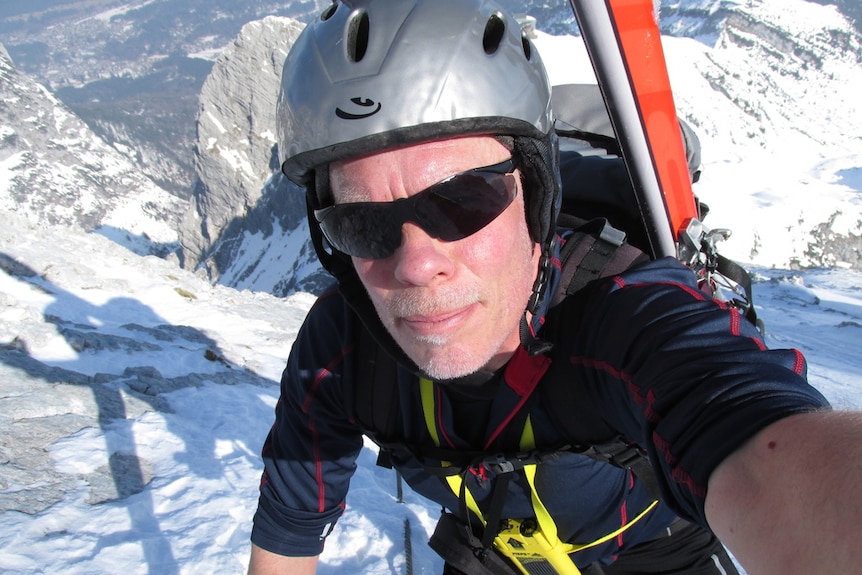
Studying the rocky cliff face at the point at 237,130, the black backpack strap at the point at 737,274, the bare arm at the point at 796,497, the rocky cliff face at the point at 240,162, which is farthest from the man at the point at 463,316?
the rocky cliff face at the point at 237,130

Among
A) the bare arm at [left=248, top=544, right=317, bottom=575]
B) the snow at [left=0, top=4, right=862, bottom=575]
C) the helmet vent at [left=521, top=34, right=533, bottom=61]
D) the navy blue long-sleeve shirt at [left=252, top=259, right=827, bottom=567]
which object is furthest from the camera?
the snow at [left=0, top=4, right=862, bottom=575]

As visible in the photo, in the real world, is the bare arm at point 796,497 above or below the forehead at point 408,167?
below

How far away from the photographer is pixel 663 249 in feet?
9.99

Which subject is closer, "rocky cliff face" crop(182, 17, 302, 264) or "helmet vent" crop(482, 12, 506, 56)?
"helmet vent" crop(482, 12, 506, 56)

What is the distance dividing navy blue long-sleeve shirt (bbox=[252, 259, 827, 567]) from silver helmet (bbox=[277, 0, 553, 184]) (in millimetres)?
916

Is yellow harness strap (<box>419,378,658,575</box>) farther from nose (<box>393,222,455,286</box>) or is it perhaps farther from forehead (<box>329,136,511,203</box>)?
forehead (<box>329,136,511,203</box>)

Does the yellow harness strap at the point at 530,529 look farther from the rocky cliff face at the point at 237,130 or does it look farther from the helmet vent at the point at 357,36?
the rocky cliff face at the point at 237,130

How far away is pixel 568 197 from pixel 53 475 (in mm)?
5868

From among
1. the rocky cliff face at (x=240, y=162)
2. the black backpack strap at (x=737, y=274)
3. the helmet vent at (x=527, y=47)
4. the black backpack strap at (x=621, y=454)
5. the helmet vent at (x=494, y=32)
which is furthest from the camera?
the rocky cliff face at (x=240, y=162)

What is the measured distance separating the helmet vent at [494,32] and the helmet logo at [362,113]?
26.6 inches

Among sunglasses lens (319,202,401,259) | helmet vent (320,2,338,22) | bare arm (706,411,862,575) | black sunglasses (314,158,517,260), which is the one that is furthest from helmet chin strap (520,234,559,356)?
helmet vent (320,2,338,22)

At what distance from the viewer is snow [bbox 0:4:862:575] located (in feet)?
15.6

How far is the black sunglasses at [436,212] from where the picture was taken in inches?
85.7

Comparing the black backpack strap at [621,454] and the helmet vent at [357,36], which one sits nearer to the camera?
the black backpack strap at [621,454]
